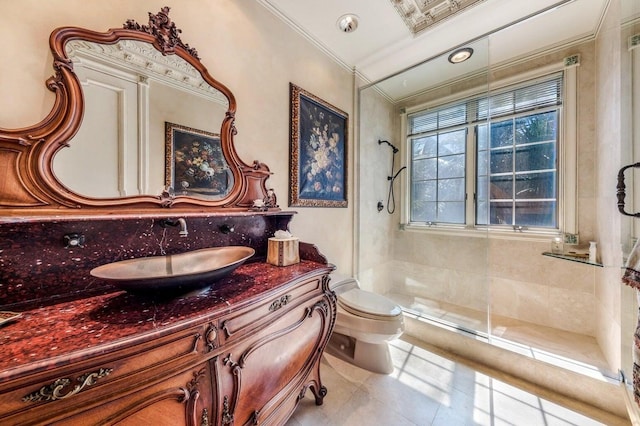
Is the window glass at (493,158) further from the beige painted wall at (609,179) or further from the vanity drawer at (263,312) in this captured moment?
the vanity drawer at (263,312)

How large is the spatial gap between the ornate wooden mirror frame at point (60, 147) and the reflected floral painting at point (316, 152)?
788 mm

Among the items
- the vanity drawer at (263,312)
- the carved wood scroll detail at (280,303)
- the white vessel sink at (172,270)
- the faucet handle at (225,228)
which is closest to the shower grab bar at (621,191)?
the vanity drawer at (263,312)

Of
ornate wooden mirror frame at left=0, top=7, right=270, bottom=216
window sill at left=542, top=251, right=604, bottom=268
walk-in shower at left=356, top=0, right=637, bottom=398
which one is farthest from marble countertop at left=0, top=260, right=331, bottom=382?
window sill at left=542, top=251, right=604, bottom=268

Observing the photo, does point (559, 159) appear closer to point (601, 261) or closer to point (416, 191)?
point (601, 261)

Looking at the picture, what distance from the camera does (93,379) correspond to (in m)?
0.53

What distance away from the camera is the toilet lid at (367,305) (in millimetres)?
1521

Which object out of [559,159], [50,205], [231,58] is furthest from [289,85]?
[559,159]

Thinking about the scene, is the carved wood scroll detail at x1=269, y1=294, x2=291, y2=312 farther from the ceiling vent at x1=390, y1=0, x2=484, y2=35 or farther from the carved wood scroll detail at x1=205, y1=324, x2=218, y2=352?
the ceiling vent at x1=390, y1=0, x2=484, y2=35

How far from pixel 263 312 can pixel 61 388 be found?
0.53 metres

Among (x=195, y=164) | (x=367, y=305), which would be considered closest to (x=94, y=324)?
(x=195, y=164)

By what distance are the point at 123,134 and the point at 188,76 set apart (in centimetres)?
47

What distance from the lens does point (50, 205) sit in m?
0.82

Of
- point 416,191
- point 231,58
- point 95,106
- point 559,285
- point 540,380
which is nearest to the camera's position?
point 95,106

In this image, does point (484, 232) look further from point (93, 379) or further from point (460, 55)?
point (93, 379)
